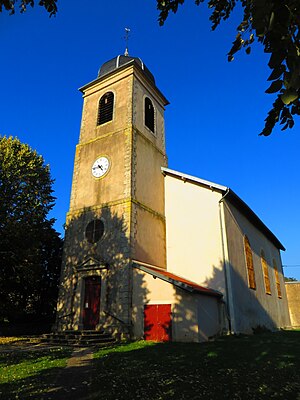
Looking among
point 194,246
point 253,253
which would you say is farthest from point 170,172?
point 253,253

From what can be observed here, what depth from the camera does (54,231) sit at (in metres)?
19.7

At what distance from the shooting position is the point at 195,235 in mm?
14734

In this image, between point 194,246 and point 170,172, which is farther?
point 170,172

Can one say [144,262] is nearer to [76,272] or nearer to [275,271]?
[76,272]

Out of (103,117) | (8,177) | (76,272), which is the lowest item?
(76,272)

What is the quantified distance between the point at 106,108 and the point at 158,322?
503 inches

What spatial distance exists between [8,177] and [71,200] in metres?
3.76

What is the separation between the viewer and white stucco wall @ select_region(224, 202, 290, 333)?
1372cm

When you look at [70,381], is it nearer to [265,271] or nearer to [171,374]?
[171,374]

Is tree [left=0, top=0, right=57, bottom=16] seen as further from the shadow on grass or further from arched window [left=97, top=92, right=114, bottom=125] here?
arched window [left=97, top=92, right=114, bottom=125]

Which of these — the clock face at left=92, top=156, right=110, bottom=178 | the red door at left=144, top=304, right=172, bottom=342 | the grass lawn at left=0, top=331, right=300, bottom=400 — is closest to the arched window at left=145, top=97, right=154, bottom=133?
the clock face at left=92, top=156, right=110, bottom=178

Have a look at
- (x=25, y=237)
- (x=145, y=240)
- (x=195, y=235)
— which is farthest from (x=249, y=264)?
(x=25, y=237)

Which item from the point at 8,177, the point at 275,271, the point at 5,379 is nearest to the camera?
the point at 5,379

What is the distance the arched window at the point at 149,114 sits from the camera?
61.1ft
